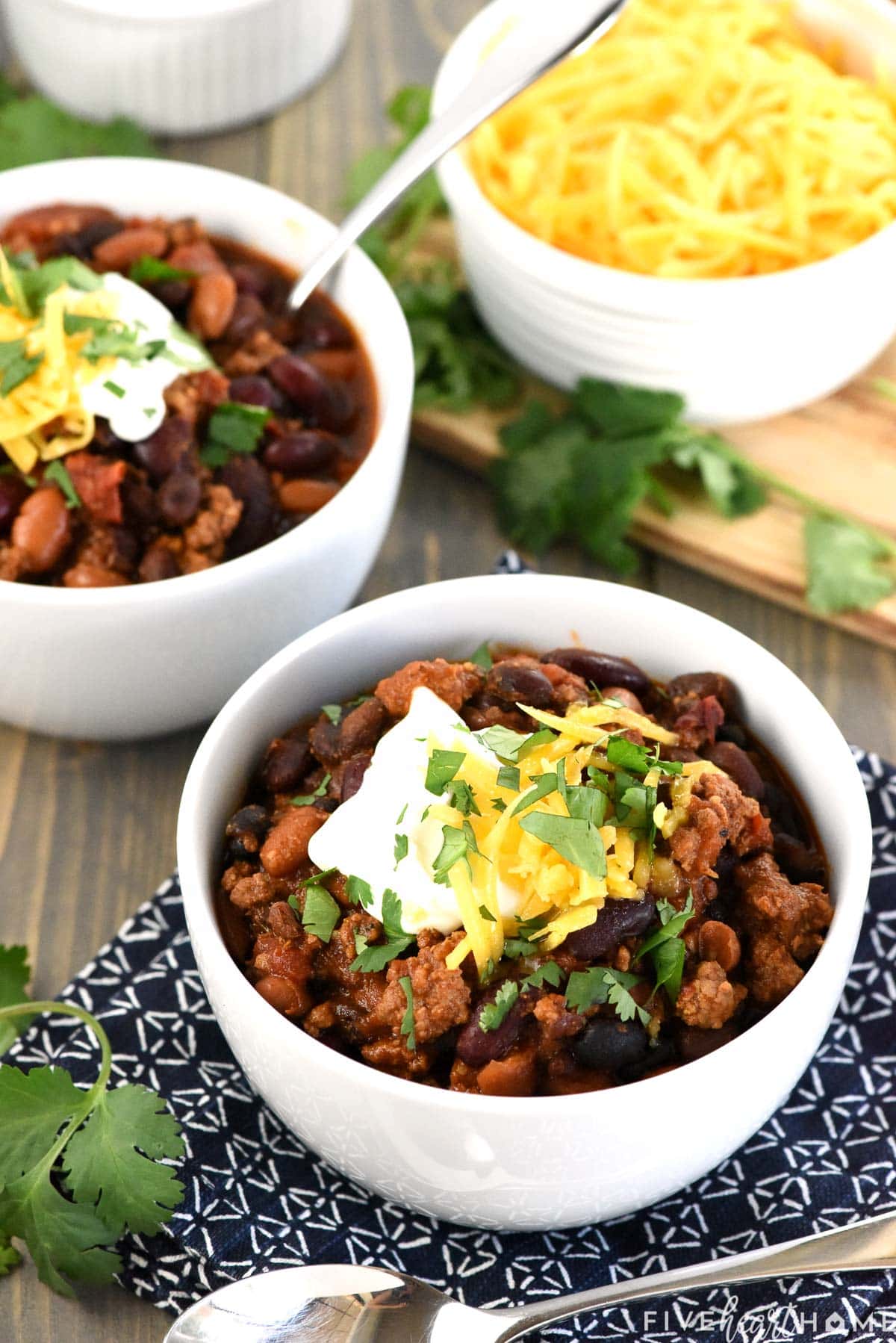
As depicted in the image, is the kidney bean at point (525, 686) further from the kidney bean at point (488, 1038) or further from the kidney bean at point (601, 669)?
the kidney bean at point (488, 1038)

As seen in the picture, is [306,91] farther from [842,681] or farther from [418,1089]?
[418,1089]

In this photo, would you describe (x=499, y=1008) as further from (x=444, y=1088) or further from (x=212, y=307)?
(x=212, y=307)

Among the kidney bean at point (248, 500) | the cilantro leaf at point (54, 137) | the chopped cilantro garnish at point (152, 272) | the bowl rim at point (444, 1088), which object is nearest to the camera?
the bowl rim at point (444, 1088)

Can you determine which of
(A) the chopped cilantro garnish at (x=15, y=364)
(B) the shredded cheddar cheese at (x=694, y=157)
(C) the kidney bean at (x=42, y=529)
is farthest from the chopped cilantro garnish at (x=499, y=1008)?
A: (B) the shredded cheddar cheese at (x=694, y=157)

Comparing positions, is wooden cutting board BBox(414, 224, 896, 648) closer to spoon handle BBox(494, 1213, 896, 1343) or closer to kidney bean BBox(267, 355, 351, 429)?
kidney bean BBox(267, 355, 351, 429)

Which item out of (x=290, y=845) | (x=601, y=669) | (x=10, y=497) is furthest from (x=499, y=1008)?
(x=10, y=497)

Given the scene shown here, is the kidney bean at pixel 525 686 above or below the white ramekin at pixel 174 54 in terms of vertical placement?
above
